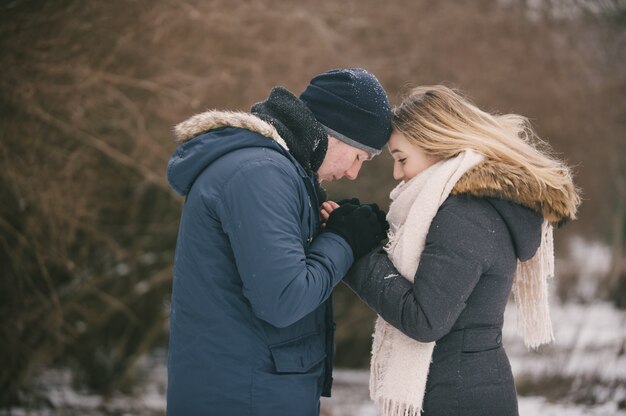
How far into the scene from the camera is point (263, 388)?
2.24 meters

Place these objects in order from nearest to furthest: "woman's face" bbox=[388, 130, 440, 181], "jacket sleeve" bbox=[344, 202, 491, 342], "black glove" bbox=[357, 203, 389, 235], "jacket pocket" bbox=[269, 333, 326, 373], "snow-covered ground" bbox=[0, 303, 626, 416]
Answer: "jacket pocket" bbox=[269, 333, 326, 373], "jacket sleeve" bbox=[344, 202, 491, 342], "black glove" bbox=[357, 203, 389, 235], "woman's face" bbox=[388, 130, 440, 181], "snow-covered ground" bbox=[0, 303, 626, 416]

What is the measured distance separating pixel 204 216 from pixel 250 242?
23cm

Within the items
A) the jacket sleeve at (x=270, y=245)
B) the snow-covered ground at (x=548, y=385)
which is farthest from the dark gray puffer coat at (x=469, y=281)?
the snow-covered ground at (x=548, y=385)

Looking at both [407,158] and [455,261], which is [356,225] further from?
[407,158]

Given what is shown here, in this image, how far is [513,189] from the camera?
8.06 ft

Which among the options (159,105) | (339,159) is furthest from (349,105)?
(159,105)

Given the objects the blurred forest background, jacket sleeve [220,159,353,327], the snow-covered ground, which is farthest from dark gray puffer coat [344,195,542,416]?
the snow-covered ground

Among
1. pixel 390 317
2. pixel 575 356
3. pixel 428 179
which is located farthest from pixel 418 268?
pixel 575 356

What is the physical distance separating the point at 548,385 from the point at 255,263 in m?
6.92

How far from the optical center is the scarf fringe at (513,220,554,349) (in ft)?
9.41

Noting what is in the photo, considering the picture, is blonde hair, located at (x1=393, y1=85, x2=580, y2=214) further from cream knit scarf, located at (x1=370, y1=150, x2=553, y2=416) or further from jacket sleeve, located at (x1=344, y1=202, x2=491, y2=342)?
jacket sleeve, located at (x1=344, y1=202, x2=491, y2=342)

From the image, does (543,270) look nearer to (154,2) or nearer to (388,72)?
(154,2)

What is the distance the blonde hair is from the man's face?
0.22m

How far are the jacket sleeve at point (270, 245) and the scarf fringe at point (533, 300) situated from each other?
3.58ft
